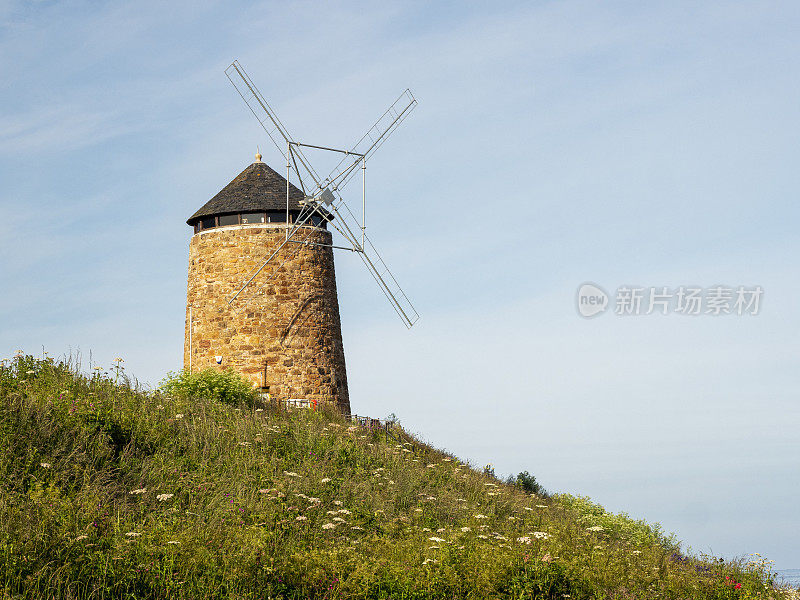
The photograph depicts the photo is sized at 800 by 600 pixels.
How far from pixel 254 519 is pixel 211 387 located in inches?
399

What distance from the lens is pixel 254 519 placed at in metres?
11.9

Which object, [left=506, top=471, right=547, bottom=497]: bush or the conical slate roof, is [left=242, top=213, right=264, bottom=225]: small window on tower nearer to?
the conical slate roof

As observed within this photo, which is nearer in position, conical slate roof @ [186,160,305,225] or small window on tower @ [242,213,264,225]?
small window on tower @ [242,213,264,225]

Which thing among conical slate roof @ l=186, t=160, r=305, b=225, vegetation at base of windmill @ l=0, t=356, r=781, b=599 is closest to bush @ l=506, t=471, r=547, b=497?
vegetation at base of windmill @ l=0, t=356, r=781, b=599

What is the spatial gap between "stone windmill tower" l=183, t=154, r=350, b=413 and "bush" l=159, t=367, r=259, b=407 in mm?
1816

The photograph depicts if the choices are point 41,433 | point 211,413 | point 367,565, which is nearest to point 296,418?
point 211,413

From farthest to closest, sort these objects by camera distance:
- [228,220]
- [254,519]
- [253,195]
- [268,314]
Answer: [253,195] → [228,220] → [268,314] → [254,519]

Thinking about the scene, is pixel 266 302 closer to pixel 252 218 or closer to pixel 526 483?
pixel 252 218

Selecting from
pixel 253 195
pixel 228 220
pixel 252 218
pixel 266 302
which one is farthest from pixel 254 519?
pixel 253 195

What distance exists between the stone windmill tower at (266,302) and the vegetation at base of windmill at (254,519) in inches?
203

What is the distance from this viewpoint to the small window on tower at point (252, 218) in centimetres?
2512

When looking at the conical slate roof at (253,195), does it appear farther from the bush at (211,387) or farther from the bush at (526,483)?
the bush at (526,483)

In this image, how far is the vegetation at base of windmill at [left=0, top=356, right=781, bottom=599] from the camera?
9.35 m

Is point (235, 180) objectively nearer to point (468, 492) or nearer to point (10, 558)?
point (468, 492)
